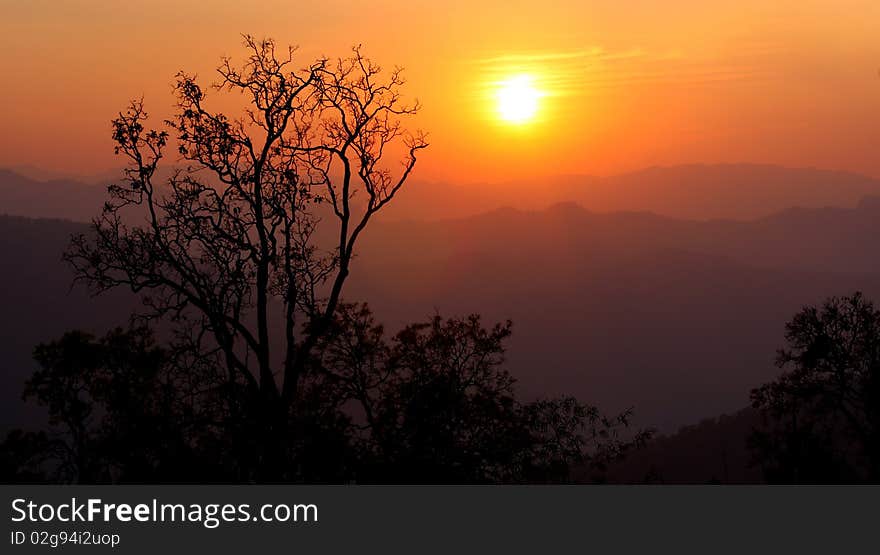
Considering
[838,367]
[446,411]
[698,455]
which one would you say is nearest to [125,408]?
[446,411]

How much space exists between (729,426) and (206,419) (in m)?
77.3

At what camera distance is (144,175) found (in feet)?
60.8

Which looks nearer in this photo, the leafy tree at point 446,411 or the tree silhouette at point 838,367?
the leafy tree at point 446,411

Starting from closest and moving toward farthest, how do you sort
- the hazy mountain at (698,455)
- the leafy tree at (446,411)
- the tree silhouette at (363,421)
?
1. the tree silhouette at (363,421)
2. the leafy tree at (446,411)
3. the hazy mountain at (698,455)

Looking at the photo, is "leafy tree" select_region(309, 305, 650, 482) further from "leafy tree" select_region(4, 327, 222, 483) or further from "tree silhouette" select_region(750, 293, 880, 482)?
"tree silhouette" select_region(750, 293, 880, 482)


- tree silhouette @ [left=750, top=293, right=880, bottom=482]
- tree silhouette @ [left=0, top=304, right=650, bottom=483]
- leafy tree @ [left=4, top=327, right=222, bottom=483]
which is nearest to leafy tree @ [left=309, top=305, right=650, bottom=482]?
tree silhouette @ [left=0, top=304, right=650, bottom=483]

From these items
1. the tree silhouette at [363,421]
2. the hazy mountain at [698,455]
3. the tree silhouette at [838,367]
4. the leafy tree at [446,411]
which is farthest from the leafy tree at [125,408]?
the hazy mountain at [698,455]

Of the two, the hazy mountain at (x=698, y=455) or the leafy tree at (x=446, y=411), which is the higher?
the hazy mountain at (x=698, y=455)

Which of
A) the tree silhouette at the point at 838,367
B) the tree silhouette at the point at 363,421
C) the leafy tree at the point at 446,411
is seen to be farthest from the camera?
the tree silhouette at the point at 838,367

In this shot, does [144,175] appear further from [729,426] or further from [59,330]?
[59,330]

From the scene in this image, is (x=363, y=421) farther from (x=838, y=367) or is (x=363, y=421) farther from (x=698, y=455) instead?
(x=698, y=455)

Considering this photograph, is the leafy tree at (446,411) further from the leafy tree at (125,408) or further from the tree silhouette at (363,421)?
the leafy tree at (125,408)

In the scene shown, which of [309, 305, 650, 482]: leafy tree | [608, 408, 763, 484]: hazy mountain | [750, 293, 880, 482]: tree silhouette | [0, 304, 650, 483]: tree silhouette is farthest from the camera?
[608, 408, 763, 484]: hazy mountain

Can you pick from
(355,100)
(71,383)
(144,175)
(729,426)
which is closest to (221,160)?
(144,175)
